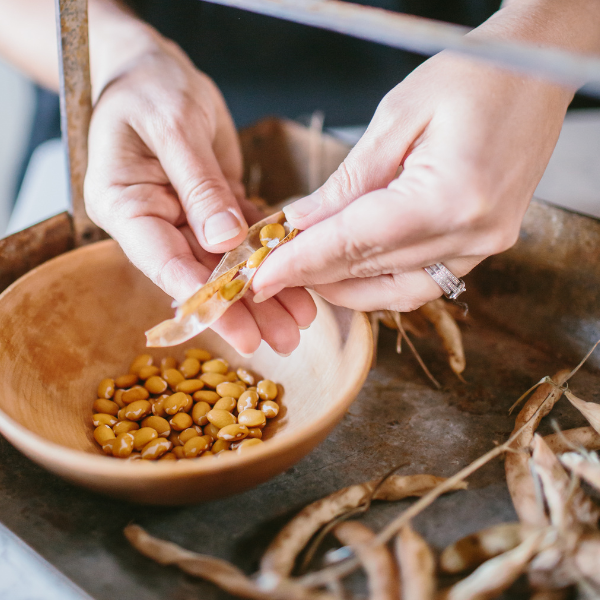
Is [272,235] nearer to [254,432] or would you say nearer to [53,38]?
[254,432]

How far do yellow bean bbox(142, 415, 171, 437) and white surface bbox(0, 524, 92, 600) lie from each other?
1.13ft

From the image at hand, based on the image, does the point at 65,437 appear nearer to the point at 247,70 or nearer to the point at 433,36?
the point at 433,36

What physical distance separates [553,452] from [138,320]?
1065 millimetres

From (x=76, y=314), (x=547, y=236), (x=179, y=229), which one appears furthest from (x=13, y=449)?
(x=547, y=236)

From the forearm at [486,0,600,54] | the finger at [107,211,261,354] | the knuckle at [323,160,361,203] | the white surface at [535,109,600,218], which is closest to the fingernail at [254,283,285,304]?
the finger at [107,211,261,354]

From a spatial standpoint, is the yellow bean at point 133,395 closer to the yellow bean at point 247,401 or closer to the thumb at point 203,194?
the yellow bean at point 247,401

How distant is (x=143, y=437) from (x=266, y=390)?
30 centimetres

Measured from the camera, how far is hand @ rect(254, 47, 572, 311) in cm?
88

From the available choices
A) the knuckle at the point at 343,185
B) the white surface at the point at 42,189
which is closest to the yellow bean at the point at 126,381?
the knuckle at the point at 343,185

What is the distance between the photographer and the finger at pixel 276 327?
3.96 feet

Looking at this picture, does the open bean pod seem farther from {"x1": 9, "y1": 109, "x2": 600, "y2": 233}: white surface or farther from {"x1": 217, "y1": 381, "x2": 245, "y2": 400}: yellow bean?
{"x1": 9, "y1": 109, "x2": 600, "y2": 233}: white surface

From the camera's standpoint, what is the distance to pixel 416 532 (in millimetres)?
919

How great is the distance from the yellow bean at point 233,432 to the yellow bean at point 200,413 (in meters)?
0.11

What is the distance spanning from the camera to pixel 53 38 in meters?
2.00
